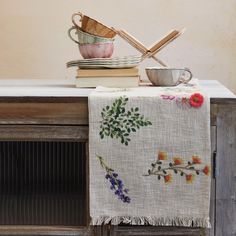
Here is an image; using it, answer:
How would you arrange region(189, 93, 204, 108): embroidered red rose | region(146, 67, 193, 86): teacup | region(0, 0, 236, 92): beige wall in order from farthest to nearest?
region(0, 0, 236, 92): beige wall
region(146, 67, 193, 86): teacup
region(189, 93, 204, 108): embroidered red rose

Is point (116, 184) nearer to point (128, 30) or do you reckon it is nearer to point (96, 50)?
point (96, 50)

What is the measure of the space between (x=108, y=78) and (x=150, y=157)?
23cm

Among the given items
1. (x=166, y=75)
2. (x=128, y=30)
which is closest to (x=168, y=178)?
(x=166, y=75)

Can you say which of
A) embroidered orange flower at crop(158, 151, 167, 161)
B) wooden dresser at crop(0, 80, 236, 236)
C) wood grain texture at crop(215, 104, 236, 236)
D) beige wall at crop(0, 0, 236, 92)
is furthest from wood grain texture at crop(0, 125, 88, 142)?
beige wall at crop(0, 0, 236, 92)

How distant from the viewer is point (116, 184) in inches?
38.0

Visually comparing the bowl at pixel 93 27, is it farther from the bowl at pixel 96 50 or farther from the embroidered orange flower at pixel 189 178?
the embroidered orange flower at pixel 189 178

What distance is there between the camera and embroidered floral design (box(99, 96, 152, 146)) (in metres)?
0.94

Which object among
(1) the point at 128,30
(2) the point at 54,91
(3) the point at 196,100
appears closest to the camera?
(3) the point at 196,100

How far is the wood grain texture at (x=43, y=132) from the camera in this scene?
0.98 metres

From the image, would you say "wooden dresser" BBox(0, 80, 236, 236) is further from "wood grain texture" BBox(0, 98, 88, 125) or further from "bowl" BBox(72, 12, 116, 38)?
"bowl" BBox(72, 12, 116, 38)

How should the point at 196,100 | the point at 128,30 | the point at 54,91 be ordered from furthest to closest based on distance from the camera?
1. the point at 128,30
2. the point at 54,91
3. the point at 196,100

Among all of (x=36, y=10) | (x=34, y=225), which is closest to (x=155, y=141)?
(x=34, y=225)

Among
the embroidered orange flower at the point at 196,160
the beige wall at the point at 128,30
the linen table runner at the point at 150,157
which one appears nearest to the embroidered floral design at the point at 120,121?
the linen table runner at the point at 150,157

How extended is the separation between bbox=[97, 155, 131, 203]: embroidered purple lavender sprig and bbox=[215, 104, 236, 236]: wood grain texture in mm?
178
